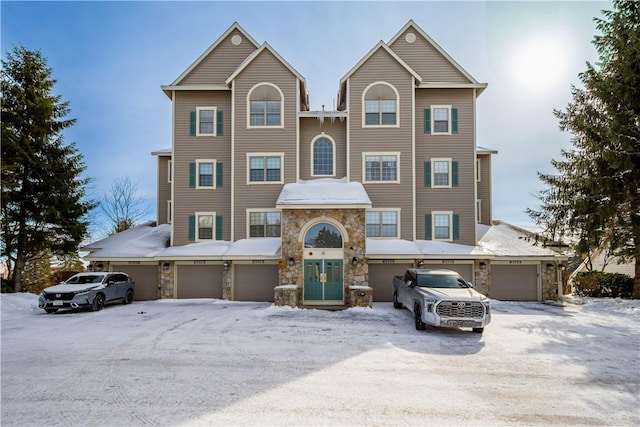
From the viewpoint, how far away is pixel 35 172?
19016 mm

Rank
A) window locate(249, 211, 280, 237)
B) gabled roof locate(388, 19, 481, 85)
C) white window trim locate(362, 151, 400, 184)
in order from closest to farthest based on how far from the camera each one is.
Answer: white window trim locate(362, 151, 400, 184)
window locate(249, 211, 280, 237)
gabled roof locate(388, 19, 481, 85)

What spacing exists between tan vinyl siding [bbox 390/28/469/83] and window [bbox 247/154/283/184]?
904 centimetres

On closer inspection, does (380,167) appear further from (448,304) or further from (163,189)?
(163,189)

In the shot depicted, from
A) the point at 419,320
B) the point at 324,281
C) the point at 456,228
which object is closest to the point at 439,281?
the point at 419,320

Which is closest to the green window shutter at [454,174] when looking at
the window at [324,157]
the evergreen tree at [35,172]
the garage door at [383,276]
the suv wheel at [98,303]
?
the garage door at [383,276]

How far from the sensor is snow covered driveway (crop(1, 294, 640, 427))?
225 inches

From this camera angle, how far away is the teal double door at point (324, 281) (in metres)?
16.4

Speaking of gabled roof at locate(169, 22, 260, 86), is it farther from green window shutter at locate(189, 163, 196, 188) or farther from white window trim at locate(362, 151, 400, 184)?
white window trim at locate(362, 151, 400, 184)

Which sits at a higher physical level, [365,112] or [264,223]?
[365,112]

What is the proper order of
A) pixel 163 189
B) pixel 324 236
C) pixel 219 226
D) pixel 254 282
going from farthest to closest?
pixel 163 189
pixel 219 226
pixel 254 282
pixel 324 236

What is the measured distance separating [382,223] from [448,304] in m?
8.86

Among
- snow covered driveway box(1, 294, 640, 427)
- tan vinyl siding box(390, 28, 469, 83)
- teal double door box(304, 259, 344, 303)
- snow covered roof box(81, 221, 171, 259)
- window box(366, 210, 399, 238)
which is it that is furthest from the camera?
tan vinyl siding box(390, 28, 469, 83)

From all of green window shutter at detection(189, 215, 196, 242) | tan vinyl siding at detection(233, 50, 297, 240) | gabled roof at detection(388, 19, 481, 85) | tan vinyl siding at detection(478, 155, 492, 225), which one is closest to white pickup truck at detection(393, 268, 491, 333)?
tan vinyl siding at detection(233, 50, 297, 240)

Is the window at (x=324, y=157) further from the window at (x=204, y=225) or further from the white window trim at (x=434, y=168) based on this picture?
the window at (x=204, y=225)
